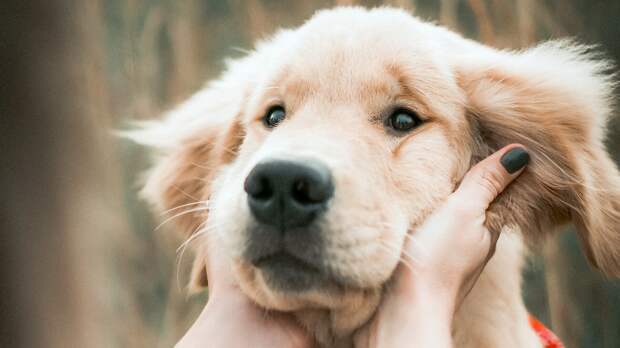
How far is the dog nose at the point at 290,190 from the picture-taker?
146 cm

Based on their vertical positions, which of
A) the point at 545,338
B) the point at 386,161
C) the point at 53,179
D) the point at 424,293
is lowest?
the point at 545,338

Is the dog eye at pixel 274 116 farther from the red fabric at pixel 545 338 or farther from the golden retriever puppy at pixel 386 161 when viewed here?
the red fabric at pixel 545 338

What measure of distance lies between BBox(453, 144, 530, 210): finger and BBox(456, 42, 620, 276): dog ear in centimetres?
6

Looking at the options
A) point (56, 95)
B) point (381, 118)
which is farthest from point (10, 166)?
point (381, 118)

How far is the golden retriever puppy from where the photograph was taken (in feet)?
5.00

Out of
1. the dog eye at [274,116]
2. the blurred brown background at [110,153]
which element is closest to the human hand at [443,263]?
the dog eye at [274,116]

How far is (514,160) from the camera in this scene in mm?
1810

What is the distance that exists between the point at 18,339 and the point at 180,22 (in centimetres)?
194

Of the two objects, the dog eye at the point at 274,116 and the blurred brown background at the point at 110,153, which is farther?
the blurred brown background at the point at 110,153

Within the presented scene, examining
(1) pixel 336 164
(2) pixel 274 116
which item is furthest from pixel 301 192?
(2) pixel 274 116

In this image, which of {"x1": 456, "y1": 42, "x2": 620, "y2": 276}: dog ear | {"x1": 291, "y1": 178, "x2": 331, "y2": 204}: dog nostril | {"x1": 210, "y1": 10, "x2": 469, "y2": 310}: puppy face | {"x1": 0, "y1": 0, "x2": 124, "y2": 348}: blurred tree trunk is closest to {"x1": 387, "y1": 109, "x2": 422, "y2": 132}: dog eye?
{"x1": 210, "y1": 10, "x2": 469, "y2": 310}: puppy face

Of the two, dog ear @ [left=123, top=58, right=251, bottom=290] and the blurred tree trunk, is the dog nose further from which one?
the blurred tree trunk

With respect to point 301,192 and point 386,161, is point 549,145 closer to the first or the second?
point 386,161

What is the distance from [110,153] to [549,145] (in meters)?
2.79
